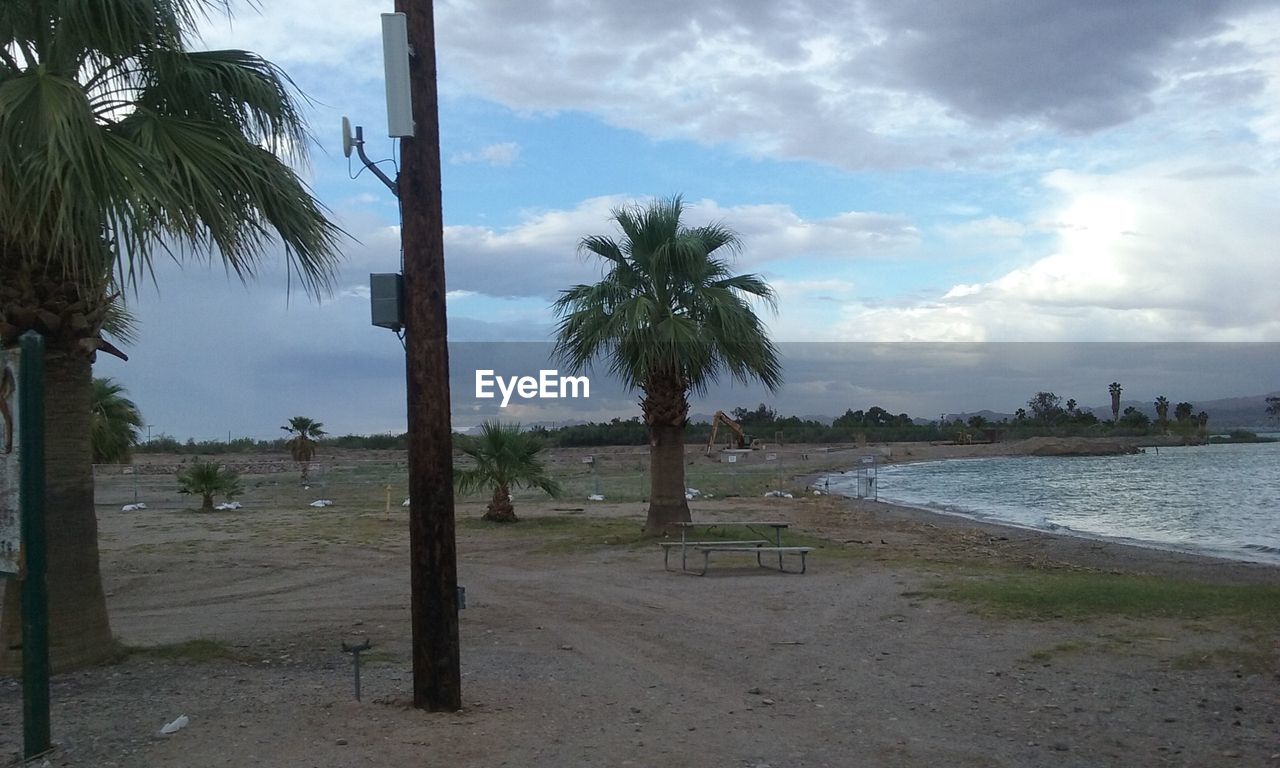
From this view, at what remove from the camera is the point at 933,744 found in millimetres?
6215

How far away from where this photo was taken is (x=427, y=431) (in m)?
6.57

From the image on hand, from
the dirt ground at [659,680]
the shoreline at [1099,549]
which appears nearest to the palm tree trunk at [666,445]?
the dirt ground at [659,680]

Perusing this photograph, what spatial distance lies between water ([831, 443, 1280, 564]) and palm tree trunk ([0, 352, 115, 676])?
66.0 feet

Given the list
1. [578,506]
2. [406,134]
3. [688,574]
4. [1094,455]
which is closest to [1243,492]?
[578,506]

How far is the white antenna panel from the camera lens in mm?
6562

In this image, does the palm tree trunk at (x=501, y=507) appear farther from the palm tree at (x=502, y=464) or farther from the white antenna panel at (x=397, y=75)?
the white antenna panel at (x=397, y=75)

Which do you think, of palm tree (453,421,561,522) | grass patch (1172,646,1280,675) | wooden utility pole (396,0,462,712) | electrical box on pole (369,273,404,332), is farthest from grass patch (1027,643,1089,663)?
palm tree (453,421,561,522)

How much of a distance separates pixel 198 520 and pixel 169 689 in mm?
18867

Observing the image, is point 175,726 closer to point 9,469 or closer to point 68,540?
point 9,469

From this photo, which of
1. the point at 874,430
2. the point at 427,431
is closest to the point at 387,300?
the point at 427,431

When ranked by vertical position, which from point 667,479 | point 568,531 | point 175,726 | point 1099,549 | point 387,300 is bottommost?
point 1099,549

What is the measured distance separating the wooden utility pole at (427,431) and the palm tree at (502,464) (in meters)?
16.2

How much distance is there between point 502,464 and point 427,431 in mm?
16563

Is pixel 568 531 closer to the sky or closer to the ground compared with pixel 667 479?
closer to the ground
